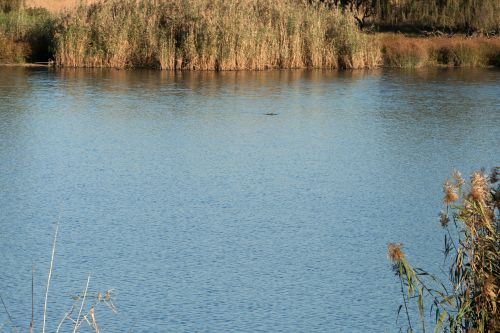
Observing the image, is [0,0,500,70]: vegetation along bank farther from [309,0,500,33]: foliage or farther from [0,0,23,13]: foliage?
[309,0,500,33]: foliage

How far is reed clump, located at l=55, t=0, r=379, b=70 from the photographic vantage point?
57.1ft

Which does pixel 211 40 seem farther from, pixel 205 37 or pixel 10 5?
pixel 10 5

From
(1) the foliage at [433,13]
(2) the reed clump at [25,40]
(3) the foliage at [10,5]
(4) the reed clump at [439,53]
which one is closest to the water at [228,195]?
(2) the reed clump at [25,40]

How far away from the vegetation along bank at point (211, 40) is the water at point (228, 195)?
8.72ft

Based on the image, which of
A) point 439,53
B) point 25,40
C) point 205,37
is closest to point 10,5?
point 25,40

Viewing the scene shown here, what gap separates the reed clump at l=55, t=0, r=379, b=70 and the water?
8.50ft

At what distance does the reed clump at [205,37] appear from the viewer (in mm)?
17391

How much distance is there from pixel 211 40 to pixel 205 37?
126mm

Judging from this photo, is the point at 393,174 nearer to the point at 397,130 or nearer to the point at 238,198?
the point at 238,198

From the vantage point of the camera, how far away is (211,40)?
679 inches

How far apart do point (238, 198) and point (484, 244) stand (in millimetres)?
4241

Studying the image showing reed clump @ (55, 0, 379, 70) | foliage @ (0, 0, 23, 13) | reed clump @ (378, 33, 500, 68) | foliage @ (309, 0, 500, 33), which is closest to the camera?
reed clump @ (55, 0, 379, 70)

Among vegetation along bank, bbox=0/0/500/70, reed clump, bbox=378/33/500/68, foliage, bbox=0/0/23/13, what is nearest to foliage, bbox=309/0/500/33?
reed clump, bbox=378/33/500/68

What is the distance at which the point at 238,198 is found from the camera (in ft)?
26.0
